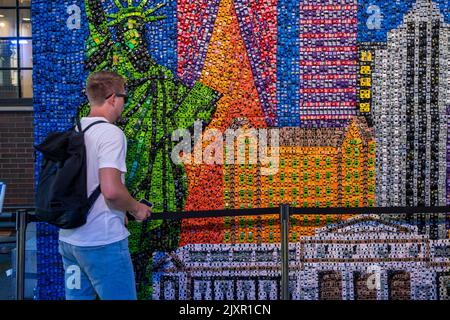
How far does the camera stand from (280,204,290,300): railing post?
5.20m

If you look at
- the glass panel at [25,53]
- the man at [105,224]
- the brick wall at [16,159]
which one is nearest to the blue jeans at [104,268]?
the man at [105,224]

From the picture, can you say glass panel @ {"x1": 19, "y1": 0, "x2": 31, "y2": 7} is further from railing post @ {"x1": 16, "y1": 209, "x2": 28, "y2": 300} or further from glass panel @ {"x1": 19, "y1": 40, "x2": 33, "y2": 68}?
railing post @ {"x1": 16, "y1": 209, "x2": 28, "y2": 300}

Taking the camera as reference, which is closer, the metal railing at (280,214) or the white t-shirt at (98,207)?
the white t-shirt at (98,207)

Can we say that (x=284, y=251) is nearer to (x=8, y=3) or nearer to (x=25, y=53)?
(x=25, y=53)

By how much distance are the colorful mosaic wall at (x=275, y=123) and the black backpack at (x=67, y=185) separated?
1.90 metres

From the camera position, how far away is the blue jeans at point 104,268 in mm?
3773

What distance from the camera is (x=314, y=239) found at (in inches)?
226

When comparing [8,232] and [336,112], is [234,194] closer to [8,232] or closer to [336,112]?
[336,112]

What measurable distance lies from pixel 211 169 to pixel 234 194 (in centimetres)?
28

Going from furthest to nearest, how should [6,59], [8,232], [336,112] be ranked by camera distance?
[6,59], [8,232], [336,112]

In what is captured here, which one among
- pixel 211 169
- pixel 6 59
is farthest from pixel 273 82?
pixel 6 59

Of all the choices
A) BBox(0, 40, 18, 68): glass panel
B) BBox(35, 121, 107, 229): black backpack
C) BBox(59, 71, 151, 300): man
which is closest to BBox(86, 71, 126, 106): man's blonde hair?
BBox(59, 71, 151, 300): man

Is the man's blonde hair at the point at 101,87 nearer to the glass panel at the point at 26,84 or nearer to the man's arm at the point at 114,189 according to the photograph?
the man's arm at the point at 114,189

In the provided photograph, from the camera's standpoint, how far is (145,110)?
18.9 feet
